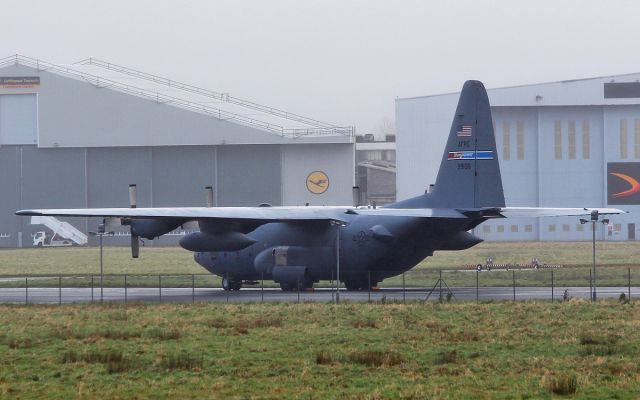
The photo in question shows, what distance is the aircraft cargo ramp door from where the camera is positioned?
12612cm

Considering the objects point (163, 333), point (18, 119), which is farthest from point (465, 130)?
point (18, 119)

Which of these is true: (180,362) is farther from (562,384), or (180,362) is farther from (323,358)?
(562,384)

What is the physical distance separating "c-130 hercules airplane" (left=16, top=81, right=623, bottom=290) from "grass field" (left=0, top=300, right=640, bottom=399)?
21.9 ft

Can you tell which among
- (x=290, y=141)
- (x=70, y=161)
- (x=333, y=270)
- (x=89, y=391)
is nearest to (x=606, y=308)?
(x=333, y=270)

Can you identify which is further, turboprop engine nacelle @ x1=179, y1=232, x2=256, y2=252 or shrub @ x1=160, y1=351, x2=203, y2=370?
turboprop engine nacelle @ x1=179, y1=232, x2=256, y2=252

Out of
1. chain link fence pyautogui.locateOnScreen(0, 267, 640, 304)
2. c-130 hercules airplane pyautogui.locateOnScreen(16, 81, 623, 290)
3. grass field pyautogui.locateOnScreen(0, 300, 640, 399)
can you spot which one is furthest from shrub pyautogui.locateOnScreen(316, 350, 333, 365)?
c-130 hercules airplane pyautogui.locateOnScreen(16, 81, 623, 290)

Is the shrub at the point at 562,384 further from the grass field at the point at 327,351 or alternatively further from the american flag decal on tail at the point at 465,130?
the american flag decal on tail at the point at 465,130

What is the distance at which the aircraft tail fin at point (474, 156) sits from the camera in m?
52.1

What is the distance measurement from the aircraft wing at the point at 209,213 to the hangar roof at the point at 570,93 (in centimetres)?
6930

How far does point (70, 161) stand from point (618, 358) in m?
102

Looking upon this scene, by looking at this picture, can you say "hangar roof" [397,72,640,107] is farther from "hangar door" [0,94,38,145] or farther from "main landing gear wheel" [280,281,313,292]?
"main landing gear wheel" [280,281,313,292]

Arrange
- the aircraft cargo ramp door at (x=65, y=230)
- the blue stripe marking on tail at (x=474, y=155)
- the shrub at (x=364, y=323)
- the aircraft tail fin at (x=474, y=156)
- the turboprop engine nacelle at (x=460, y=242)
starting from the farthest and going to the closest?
the aircraft cargo ramp door at (x=65, y=230)
the turboprop engine nacelle at (x=460, y=242)
the blue stripe marking on tail at (x=474, y=155)
the aircraft tail fin at (x=474, y=156)
the shrub at (x=364, y=323)

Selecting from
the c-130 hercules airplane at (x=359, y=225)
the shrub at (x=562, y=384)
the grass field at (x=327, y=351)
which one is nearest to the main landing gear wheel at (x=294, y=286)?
the c-130 hercules airplane at (x=359, y=225)

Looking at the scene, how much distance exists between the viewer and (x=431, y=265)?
262 feet
